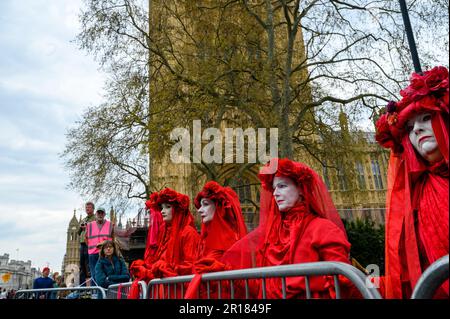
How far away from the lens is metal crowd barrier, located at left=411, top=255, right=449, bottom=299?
100 cm

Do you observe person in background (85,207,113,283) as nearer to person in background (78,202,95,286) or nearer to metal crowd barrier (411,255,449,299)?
person in background (78,202,95,286)

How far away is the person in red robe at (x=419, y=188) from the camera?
1.81 meters

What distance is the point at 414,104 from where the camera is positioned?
1.97 m

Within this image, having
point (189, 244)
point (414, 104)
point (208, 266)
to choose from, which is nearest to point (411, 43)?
point (414, 104)

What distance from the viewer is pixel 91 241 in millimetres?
6551

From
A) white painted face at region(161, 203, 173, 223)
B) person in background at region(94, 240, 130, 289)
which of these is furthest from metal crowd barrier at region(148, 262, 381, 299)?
person in background at region(94, 240, 130, 289)

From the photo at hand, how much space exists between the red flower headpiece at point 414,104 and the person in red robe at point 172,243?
2033 mm

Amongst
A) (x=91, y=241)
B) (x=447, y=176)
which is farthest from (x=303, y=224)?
(x=91, y=241)

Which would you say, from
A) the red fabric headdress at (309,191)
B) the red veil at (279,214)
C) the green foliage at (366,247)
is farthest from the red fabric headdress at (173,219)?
the green foliage at (366,247)

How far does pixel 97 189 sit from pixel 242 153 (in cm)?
481

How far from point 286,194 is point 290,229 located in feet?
0.92

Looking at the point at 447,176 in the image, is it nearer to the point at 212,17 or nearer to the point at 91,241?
the point at 91,241

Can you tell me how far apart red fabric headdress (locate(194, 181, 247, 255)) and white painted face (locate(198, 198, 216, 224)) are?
0.03 m
